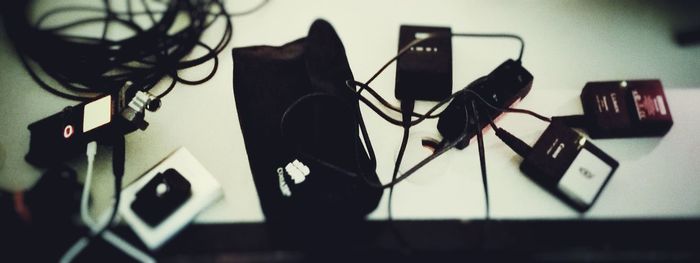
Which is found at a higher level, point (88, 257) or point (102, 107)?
point (102, 107)

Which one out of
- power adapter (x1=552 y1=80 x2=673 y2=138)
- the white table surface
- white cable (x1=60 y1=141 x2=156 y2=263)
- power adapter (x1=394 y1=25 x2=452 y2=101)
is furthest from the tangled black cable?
power adapter (x1=552 y1=80 x2=673 y2=138)

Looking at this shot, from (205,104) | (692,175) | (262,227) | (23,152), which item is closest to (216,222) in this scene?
(262,227)

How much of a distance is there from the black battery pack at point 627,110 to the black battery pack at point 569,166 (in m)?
0.05

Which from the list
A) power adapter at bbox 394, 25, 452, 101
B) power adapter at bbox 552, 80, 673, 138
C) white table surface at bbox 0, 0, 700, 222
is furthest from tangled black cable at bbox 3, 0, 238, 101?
power adapter at bbox 552, 80, 673, 138

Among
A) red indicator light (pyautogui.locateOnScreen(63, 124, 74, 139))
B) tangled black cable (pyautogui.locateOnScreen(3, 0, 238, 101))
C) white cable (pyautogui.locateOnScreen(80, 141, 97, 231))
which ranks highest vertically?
tangled black cable (pyautogui.locateOnScreen(3, 0, 238, 101))

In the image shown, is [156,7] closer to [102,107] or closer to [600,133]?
[102,107]

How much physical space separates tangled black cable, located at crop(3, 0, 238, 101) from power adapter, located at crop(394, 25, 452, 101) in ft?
1.00

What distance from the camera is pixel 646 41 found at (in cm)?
74

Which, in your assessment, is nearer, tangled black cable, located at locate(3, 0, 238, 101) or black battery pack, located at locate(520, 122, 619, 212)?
black battery pack, located at locate(520, 122, 619, 212)

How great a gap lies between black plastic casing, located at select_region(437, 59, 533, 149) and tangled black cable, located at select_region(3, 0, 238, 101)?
0.38m

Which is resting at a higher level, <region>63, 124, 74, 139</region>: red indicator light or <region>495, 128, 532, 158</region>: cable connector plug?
<region>63, 124, 74, 139</region>: red indicator light

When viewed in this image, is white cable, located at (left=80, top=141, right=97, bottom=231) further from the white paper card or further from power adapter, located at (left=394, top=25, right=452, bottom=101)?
power adapter, located at (left=394, top=25, right=452, bottom=101)

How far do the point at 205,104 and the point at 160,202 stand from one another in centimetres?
18

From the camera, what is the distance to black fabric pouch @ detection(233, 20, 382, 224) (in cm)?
59
